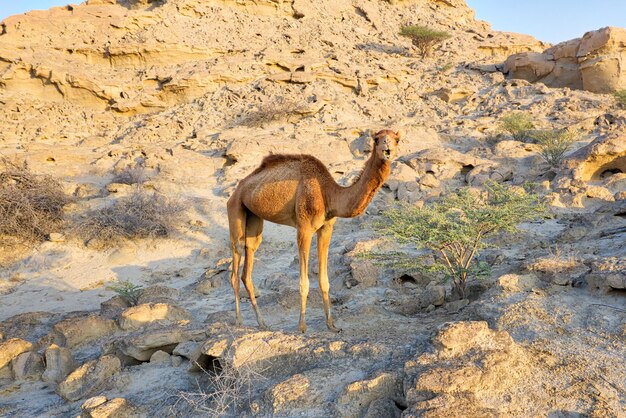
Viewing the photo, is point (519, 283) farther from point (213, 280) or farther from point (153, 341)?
point (213, 280)

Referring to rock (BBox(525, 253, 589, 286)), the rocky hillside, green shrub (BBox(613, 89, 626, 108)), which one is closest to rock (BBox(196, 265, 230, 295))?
the rocky hillside

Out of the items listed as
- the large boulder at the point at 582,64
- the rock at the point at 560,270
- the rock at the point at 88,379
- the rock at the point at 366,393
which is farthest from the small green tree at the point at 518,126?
the rock at the point at 88,379

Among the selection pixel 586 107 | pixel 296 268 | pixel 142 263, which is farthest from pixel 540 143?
pixel 142 263

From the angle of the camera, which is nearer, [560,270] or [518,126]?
[560,270]

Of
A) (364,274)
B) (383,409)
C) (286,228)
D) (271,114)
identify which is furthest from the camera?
(271,114)

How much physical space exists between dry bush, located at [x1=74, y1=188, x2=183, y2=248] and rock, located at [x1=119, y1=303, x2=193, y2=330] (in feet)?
14.8

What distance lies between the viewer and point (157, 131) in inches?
687

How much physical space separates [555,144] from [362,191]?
35.3 ft

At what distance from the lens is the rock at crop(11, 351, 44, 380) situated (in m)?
4.18

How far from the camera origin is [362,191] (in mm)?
3986

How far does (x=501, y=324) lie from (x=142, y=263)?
7.44m

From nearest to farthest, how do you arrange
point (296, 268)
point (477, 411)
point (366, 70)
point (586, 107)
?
point (477, 411) < point (296, 268) < point (586, 107) < point (366, 70)

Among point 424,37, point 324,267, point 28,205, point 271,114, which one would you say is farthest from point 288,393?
point 424,37

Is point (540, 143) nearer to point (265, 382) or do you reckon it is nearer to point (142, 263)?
point (142, 263)
